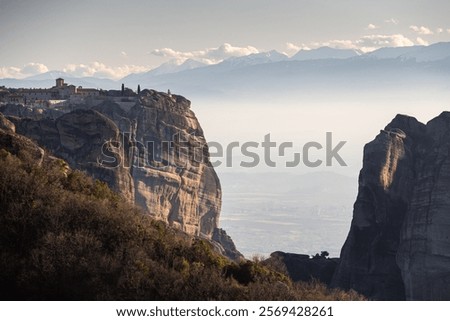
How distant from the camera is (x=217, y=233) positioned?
154 metres

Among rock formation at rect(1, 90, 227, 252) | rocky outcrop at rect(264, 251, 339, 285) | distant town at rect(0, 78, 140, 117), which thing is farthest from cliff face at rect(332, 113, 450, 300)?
distant town at rect(0, 78, 140, 117)

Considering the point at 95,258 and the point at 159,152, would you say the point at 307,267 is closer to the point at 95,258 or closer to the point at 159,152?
the point at 159,152

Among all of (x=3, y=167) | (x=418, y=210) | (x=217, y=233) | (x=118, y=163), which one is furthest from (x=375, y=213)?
(x=3, y=167)

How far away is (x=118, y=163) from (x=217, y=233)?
110ft

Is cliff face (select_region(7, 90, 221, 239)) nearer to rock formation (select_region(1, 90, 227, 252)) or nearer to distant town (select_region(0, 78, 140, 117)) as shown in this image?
rock formation (select_region(1, 90, 227, 252))

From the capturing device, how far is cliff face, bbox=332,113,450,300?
112 metres

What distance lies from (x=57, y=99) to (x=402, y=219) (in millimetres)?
64143

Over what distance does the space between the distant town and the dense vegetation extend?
76989 millimetres

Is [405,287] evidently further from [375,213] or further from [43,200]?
[43,200]

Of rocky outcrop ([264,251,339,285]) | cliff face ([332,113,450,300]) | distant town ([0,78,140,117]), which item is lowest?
rocky outcrop ([264,251,339,285])

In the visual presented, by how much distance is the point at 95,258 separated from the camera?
185 ft
